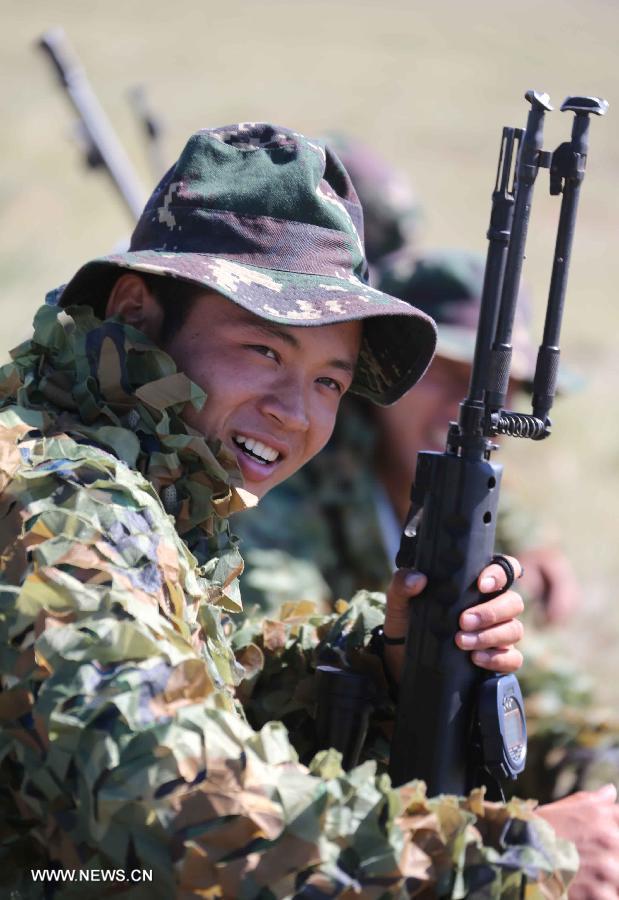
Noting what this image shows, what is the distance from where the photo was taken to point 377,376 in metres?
3.30

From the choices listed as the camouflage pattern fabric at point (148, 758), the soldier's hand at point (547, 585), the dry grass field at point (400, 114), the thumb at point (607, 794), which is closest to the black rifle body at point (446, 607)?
the thumb at point (607, 794)

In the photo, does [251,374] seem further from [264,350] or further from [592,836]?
[592,836]

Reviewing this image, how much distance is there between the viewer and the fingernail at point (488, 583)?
2.61 m

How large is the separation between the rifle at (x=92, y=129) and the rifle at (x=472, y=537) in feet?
16.2

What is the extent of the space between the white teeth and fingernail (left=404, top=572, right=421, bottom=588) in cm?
41

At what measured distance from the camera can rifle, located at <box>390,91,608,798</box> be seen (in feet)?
8.54

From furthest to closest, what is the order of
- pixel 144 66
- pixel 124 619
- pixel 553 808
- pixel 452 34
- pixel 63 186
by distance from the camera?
pixel 452 34 → pixel 144 66 → pixel 63 186 → pixel 553 808 → pixel 124 619

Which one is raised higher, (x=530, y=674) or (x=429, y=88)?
→ (x=429, y=88)

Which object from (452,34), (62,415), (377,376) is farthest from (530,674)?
(452,34)

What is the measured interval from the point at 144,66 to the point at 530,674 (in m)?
25.7

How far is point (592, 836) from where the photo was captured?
7.52 feet

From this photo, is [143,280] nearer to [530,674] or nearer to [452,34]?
[530,674]

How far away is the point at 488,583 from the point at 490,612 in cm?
6

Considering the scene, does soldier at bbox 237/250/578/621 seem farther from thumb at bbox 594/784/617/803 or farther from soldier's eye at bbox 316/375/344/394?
thumb at bbox 594/784/617/803
